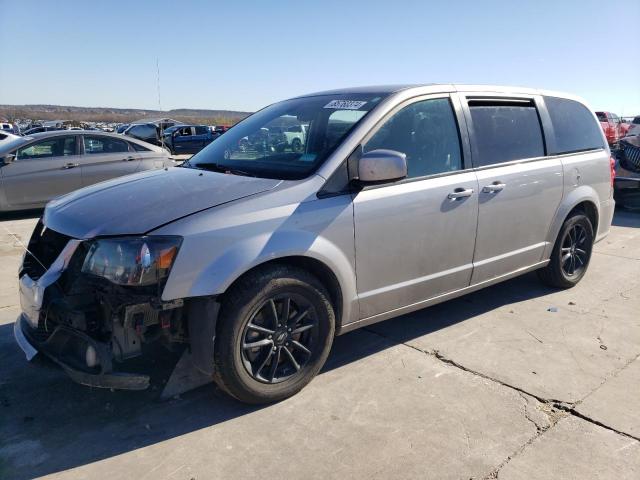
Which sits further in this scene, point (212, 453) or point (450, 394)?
point (450, 394)

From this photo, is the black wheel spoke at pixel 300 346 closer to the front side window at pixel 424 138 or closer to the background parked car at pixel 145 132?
the front side window at pixel 424 138

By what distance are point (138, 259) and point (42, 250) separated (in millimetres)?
1018

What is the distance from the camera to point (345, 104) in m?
3.71

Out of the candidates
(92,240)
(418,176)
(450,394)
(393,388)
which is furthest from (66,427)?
(418,176)

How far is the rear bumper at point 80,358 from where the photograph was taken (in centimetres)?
271

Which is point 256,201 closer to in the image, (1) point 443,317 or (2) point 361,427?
(2) point 361,427

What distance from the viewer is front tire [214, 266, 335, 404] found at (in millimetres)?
2846

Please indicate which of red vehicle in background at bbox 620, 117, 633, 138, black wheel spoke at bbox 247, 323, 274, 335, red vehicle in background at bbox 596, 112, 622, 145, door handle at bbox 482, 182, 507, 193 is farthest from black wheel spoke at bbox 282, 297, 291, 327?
red vehicle in background at bbox 620, 117, 633, 138

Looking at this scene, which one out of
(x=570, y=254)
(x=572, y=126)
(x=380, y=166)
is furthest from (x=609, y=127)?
(x=380, y=166)

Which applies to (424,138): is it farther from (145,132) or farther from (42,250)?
(145,132)

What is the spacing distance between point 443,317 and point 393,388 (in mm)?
1340

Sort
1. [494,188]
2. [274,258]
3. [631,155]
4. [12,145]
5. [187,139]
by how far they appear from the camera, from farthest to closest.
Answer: [187,139]
[631,155]
[12,145]
[494,188]
[274,258]

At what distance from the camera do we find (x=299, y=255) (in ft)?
9.87

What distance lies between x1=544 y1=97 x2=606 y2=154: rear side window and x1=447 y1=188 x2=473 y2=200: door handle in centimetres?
144
